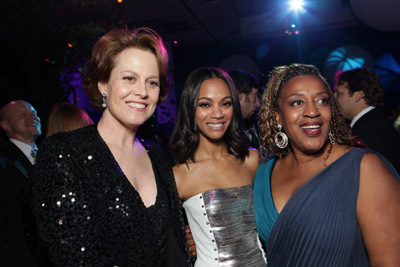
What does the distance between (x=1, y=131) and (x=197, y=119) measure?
305 centimetres


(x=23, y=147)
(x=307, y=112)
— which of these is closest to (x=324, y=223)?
(x=307, y=112)

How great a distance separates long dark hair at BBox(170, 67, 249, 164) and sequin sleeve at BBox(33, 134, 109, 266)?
3.74 feet

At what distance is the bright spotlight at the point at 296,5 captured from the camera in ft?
20.2

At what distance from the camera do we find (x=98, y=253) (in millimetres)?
1248

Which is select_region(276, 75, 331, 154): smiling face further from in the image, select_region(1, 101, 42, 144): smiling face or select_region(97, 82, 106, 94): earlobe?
select_region(1, 101, 42, 144): smiling face

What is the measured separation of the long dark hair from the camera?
2.36 meters

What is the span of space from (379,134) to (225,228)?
6.86 ft

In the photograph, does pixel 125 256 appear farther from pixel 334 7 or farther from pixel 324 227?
pixel 334 7

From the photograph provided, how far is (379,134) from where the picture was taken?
127 inches

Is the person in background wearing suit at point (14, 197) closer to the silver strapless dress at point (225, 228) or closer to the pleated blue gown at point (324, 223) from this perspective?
the silver strapless dress at point (225, 228)

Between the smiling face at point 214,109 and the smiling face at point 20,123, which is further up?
the smiling face at point 20,123

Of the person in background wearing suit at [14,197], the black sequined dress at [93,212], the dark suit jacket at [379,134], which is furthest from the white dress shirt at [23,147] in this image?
the dark suit jacket at [379,134]

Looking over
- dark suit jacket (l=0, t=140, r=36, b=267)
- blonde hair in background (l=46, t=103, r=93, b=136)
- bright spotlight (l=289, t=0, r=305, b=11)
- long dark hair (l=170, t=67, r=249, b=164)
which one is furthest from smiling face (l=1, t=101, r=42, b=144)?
bright spotlight (l=289, t=0, r=305, b=11)

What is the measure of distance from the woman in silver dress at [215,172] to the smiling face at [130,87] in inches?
30.3
